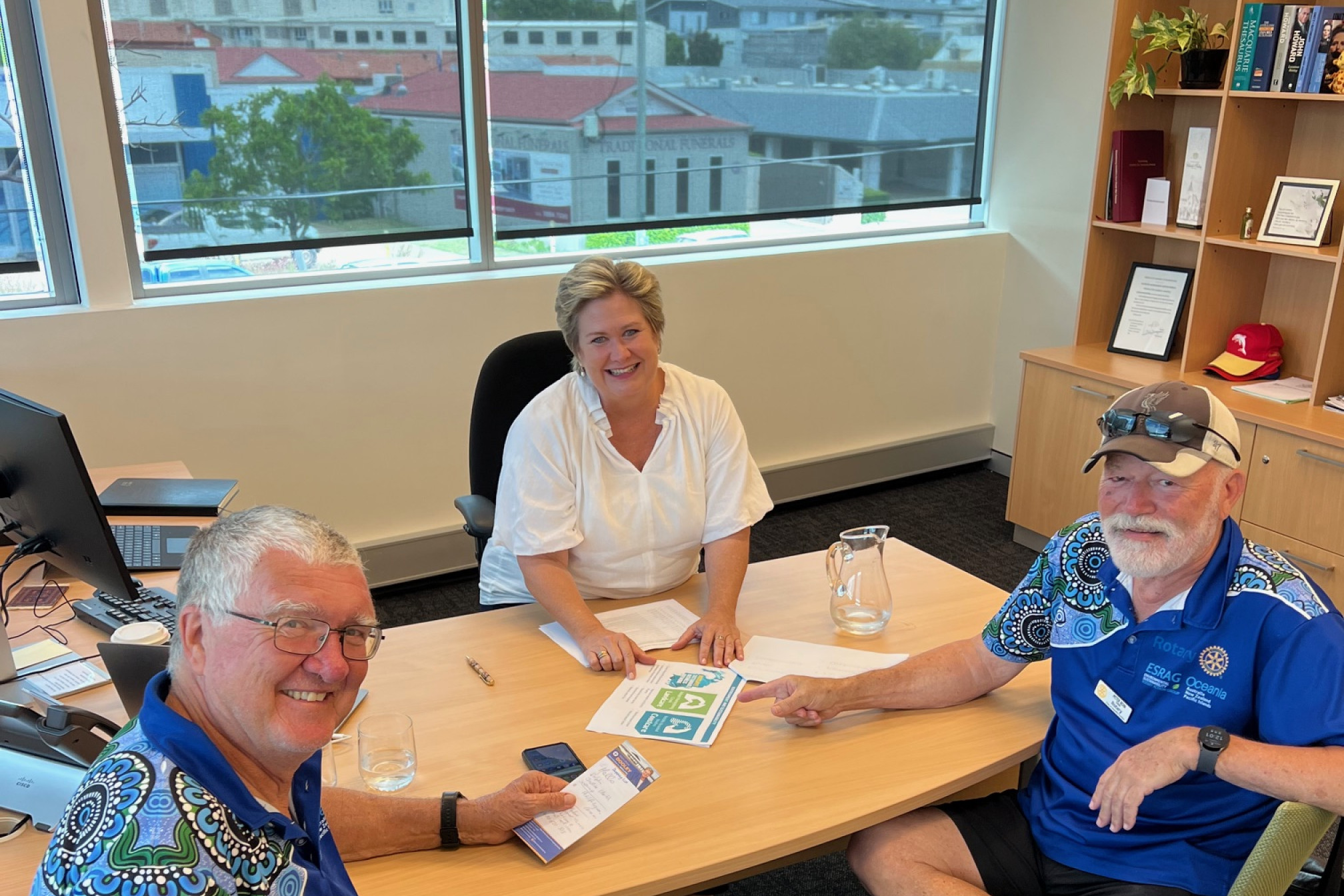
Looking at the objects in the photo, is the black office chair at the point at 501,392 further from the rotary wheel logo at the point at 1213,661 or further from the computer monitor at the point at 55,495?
the rotary wheel logo at the point at 1213,661

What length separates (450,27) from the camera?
380 centimetres

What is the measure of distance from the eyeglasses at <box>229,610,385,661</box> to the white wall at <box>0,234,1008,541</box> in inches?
99.0

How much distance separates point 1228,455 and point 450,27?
2.97 meters

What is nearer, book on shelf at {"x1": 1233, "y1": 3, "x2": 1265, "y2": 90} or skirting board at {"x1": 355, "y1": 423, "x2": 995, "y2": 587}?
book on shelf at {"x1": 1233, "y1": 3, "x2": 1265, "y2": 90}

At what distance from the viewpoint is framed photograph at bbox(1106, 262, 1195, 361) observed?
4098mm

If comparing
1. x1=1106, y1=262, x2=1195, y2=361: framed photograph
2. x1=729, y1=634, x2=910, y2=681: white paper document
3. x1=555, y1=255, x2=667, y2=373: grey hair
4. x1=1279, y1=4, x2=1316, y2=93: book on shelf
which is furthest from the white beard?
x1=1106, y1=262, x2=1195, y2=361: framed photograph

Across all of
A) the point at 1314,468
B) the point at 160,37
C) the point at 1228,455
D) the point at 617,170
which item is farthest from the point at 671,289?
the point at 1228,455

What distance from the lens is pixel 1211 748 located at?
162 centimetres

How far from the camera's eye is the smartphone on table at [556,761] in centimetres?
176

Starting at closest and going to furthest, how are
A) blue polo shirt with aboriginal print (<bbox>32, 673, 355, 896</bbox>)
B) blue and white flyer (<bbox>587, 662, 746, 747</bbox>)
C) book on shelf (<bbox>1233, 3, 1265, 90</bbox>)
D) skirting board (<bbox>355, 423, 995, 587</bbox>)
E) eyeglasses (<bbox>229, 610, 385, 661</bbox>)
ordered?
1. blue polo shirt with aboriginal print (<bbox>32, 673, 355, 896</bbox>)
2. eyeglasses (<bbox>229, 610, 385, 661</bbox>)
3. blue and white flyer (<bbox>587, 662, 746, 747</bbox>)
4. book on shelf (<bbox>1233, 3, 1265, 90</bbox>)
5. skirting board (<bbox>355, 423, 995, 587</bbox>)

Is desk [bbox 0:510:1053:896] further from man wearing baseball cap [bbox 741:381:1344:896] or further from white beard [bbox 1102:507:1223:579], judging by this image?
white beard [bbox 1102:507:1223:579]

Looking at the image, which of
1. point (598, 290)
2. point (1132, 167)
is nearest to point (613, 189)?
point (1132, 167)

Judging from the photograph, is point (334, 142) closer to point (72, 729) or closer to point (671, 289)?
point (671, 289)

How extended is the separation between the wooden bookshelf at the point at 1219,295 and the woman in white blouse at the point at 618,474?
6.27ft
